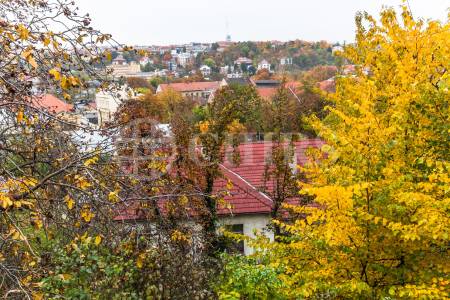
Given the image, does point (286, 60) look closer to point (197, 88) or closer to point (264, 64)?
point (264, 64)

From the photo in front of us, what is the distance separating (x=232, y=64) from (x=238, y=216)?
408ft

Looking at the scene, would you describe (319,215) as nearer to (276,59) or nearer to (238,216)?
(238,216)

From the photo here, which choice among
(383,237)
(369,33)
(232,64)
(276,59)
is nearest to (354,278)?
(383,237)

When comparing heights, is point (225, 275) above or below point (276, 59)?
below

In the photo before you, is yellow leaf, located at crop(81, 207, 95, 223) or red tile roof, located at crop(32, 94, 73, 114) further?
red tile roof, located at crop(32, 94, 73, 114)

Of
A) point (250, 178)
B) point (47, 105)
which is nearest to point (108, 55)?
point (47, 105)

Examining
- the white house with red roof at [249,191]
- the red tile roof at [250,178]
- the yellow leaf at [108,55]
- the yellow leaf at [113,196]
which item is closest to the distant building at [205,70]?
the red tile roof at [250,178]

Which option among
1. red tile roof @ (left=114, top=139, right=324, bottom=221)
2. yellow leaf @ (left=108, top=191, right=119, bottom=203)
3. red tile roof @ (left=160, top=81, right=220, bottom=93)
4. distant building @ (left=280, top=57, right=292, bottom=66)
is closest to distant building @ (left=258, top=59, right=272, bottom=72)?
distant building @ (left=280, top=57, right=292, bottom=66)

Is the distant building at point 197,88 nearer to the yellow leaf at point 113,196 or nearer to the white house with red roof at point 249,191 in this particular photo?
the white house with red roof at point 249,191

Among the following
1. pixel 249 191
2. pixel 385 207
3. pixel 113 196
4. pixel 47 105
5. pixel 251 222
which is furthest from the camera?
pixel 249 191

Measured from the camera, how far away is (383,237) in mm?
5707

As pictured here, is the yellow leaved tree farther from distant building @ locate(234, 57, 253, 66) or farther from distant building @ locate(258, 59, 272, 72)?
distant building @ locate(234, 57, 253, 66)

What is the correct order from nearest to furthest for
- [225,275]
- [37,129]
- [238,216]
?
[37,129], [225,275], [238,216]

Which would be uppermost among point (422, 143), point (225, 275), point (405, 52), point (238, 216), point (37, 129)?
point (405, 52)
